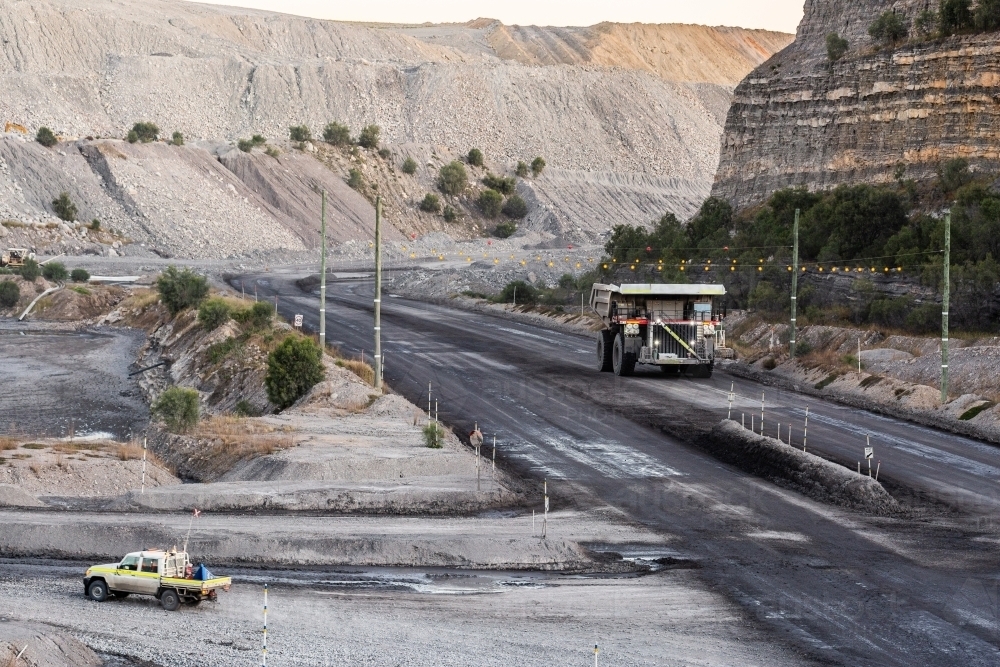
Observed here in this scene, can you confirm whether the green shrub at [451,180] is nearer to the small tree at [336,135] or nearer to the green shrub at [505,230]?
the green shrub at [505,230]

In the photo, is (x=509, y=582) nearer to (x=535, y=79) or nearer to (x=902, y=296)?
(x=902, y=296)

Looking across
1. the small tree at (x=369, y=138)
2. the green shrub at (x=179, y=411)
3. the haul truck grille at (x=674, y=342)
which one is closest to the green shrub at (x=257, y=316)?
the haul truck grille at (x=674, y=342)

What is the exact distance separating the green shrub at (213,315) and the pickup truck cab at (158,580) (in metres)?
37.7

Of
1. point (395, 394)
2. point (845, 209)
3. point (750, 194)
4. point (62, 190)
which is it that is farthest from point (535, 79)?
point (395, 394)

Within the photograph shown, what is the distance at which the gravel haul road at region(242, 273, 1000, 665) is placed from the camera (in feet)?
63.1

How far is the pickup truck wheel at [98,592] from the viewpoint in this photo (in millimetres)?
19812

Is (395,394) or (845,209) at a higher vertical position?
(845,209)

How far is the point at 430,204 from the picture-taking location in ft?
479

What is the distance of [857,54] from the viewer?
74000 millimetres

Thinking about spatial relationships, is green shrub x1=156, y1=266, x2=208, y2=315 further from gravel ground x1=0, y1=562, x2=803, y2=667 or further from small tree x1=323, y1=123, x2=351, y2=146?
small tree x1=323, y1=123, x2=351, y2=146

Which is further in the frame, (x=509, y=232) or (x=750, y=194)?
(x=509, y=232)

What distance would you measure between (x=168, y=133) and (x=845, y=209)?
112 m

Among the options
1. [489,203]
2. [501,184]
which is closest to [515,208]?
[489,203]

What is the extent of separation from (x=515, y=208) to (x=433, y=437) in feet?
394
